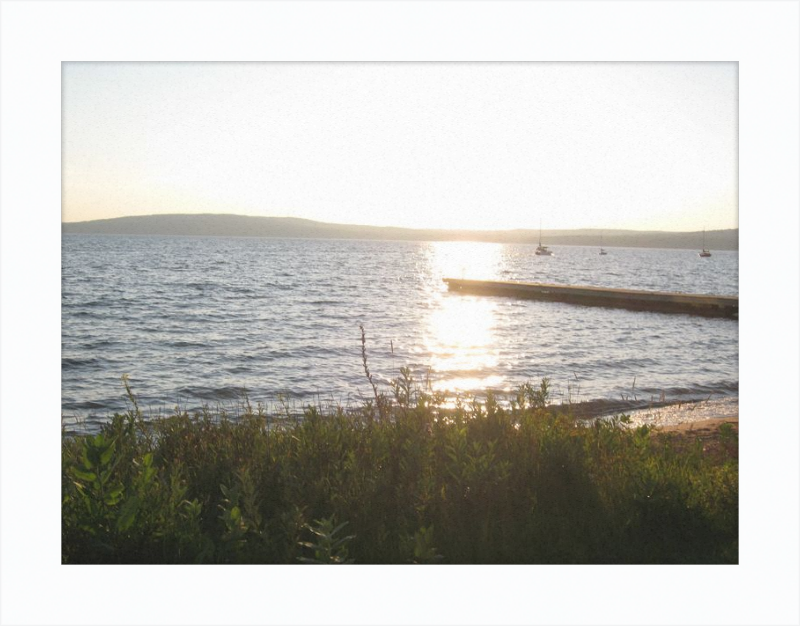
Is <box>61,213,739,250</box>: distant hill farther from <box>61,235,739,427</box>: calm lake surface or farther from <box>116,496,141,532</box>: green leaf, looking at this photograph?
<box>116,496,141,532</box>: green leaf

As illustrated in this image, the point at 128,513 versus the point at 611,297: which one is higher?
the point at 611,297

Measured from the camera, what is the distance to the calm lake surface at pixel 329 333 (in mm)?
4461

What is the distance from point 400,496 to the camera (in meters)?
3.41

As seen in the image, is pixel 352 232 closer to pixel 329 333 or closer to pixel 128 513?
pixel 329 333

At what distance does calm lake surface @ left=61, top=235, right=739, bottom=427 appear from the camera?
4461 mm

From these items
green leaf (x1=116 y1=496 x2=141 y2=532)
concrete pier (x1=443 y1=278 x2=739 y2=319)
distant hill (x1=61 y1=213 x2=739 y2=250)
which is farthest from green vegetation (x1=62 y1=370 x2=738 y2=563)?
concrete pier (x1=443 y1=278 x2=739 y2=319)

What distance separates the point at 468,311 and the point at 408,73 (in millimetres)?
2250

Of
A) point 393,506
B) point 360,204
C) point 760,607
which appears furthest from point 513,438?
point 360,204

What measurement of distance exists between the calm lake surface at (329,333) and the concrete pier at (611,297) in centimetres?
15

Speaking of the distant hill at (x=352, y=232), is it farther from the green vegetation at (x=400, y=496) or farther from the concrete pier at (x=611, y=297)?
the green vegetation at (x=400, y=496)

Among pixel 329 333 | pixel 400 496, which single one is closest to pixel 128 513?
pixel 400 496

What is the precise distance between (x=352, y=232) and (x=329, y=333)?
220cm
